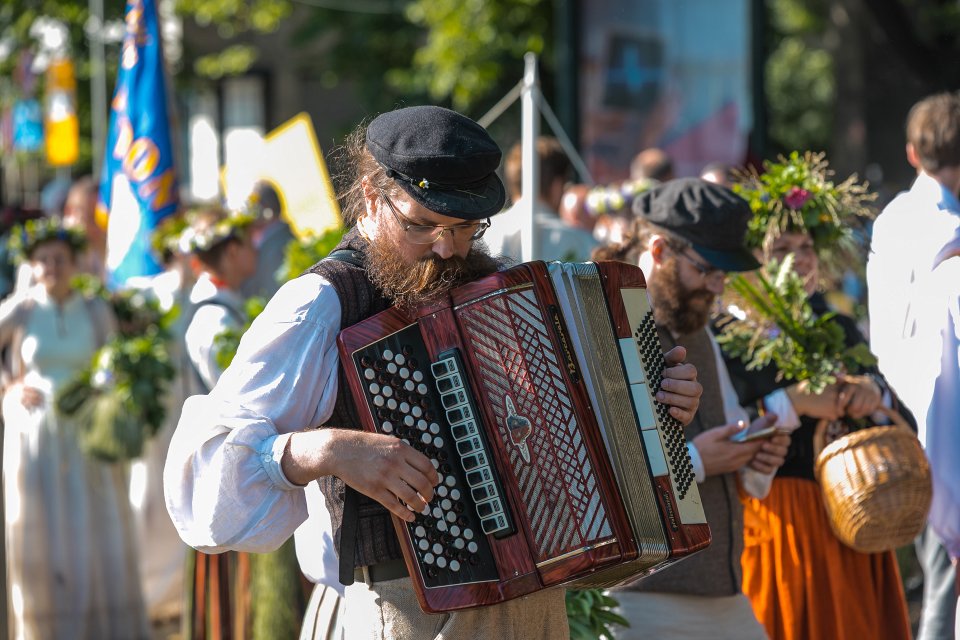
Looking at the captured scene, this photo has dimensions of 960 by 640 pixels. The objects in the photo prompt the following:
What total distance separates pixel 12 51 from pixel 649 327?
55.5 ft

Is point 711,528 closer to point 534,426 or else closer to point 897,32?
point 534,426

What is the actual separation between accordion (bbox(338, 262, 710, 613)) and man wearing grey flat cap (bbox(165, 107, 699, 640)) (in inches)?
2.8

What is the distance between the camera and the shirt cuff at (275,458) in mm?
2471

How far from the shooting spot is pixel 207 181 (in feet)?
56.4

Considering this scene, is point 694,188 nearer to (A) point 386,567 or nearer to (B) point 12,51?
(A) point 386,567

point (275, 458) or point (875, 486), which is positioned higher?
point (275, 458)

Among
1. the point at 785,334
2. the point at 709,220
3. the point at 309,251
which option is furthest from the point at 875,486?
the point at 309,251

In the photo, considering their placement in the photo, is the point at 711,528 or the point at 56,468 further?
the point at 56,468

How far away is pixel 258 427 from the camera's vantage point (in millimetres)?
2500

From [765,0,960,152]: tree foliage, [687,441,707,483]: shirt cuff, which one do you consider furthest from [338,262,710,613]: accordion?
[765,0,960,152]: tree foliage

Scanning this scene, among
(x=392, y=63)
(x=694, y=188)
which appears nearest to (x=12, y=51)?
(x=392, y=63)

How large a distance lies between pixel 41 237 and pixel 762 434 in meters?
4.49

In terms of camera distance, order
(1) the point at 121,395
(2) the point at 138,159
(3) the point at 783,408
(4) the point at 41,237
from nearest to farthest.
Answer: (3) the point at 783,408, (1) the point at 121,395, (4) the point at 41,237, (2) the point at 138,159

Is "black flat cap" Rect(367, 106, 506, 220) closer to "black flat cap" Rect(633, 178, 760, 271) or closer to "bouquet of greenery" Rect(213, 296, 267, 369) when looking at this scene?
"black flat cap" Rect(633, 178, 760, 271)
